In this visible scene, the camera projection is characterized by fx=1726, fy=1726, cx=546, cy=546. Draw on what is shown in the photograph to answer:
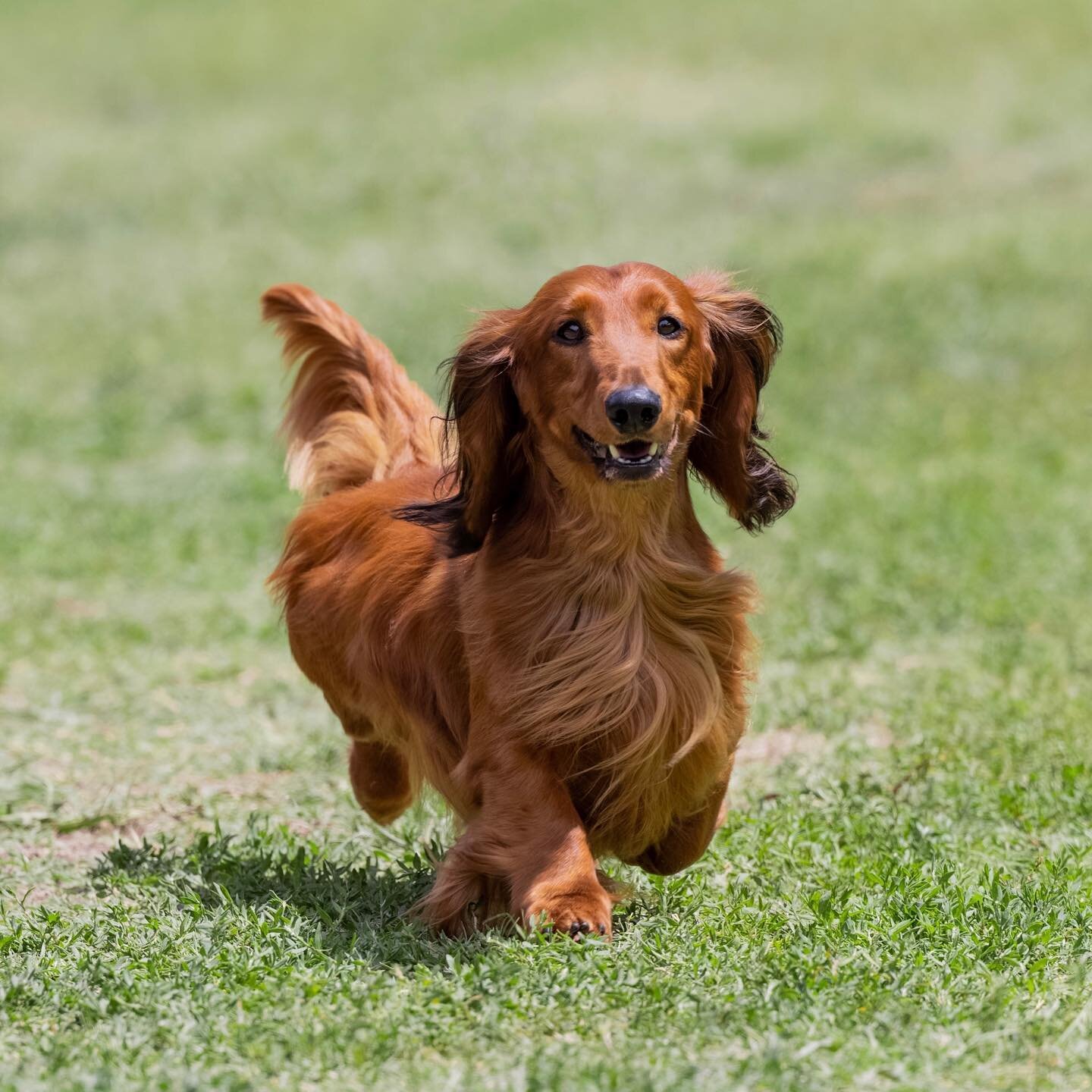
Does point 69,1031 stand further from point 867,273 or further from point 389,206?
point 389,206

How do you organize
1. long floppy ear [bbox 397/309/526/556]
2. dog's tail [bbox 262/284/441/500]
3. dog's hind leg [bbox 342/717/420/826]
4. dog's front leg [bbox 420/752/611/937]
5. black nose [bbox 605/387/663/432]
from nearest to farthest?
black nose [bbox 605/387/663/432]
dog's front leg [bbox 420/752/611/937]
long floppy ear [bbox 397/309/526/556]
dog's hind leg [bbox 342/717/420/826]
dog's tail [bbox 262/284/441/500]

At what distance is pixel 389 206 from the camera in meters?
20.5

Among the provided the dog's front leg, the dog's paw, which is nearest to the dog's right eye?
the dog's front leg

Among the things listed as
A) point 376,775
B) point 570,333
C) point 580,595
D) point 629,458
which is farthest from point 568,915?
point 376,775

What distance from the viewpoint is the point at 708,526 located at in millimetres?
10156

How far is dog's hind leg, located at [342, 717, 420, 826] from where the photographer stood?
537 centimetres

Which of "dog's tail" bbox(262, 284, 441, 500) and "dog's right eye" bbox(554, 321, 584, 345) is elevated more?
"dog's right eye" bbox(554, 321, 584, 345)

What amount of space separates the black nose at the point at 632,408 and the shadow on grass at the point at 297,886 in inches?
51.3

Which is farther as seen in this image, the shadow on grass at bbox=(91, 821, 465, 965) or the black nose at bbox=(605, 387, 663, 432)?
the shadow on grass at bbox=(91, 821, 465, 965)

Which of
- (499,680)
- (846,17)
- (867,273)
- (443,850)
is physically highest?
(846,17)

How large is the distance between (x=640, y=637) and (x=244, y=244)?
622 inches

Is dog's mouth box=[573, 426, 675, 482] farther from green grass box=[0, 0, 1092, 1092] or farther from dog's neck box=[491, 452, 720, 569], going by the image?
green grass box=[0, 0, 1092, 1092]

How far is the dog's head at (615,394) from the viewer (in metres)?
4.00

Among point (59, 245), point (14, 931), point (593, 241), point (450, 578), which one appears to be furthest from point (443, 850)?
point (59, 245)
